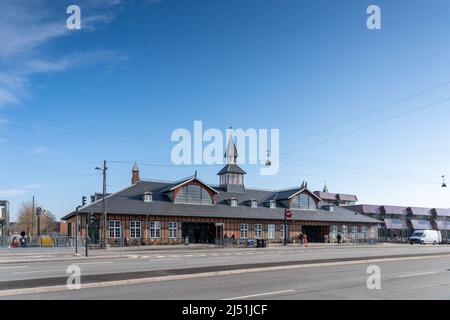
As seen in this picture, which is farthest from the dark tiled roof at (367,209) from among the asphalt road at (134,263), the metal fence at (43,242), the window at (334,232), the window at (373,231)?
the asphalt road at (134,263)

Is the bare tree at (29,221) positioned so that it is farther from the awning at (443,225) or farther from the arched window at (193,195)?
the awning at (443,225)

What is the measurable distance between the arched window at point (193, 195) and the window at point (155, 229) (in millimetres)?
4790

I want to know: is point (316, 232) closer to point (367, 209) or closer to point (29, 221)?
point (367, 209)

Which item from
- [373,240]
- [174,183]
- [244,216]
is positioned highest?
[174,183]

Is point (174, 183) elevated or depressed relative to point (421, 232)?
elevated

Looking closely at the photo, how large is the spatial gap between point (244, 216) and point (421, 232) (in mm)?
28307

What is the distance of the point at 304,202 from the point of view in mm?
69875

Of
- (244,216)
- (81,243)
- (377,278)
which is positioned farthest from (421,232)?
(377,278)

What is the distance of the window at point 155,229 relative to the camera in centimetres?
5441

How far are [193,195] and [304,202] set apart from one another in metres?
18.5
